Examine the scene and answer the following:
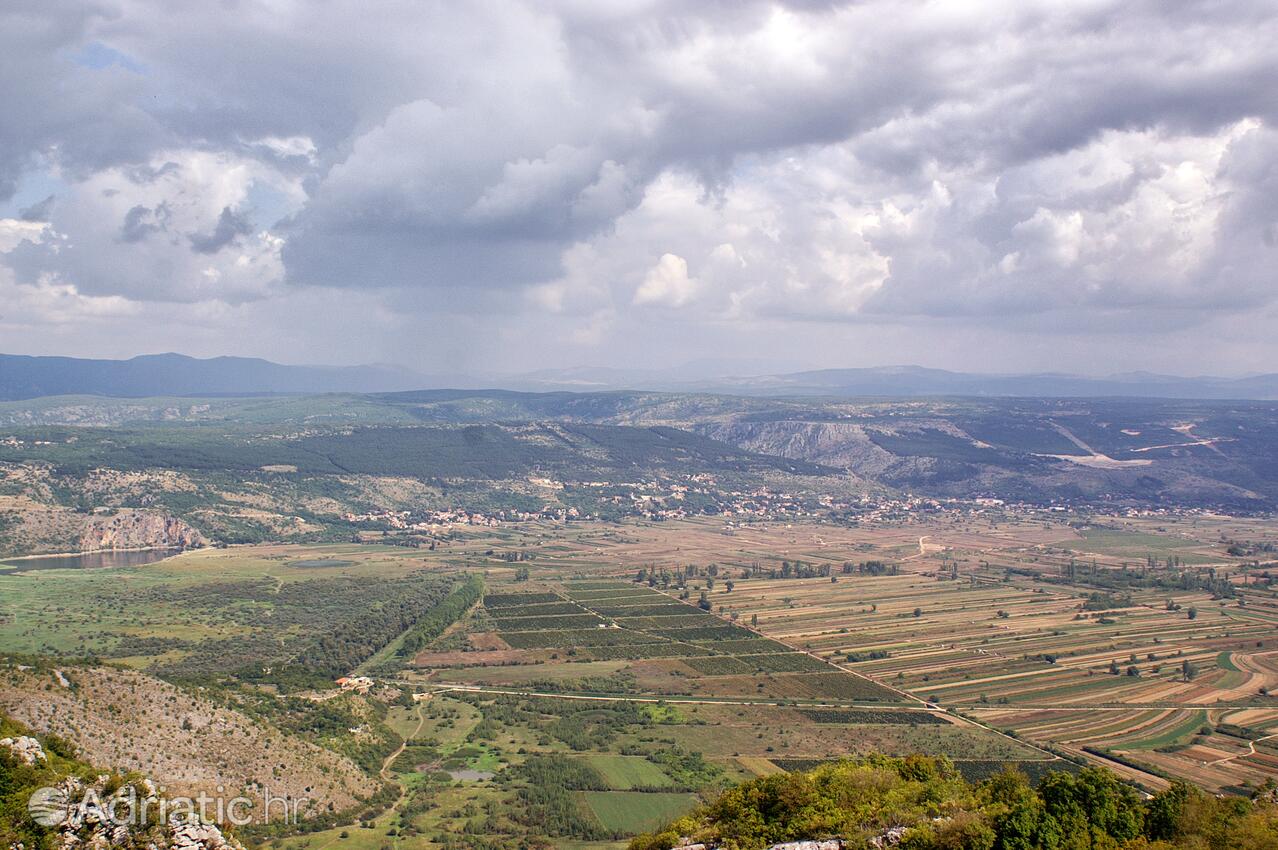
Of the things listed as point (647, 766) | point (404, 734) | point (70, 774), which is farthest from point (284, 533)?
point (70, 774)

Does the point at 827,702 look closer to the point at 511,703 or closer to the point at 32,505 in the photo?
the point at 511,703

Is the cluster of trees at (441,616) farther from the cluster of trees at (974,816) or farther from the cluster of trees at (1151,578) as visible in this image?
the cluster of trees at (1151,578)

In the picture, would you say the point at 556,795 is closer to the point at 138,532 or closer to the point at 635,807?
the point at 635,807

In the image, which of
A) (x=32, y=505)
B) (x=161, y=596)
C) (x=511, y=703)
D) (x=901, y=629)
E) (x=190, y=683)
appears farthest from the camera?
(x=32, y=505)

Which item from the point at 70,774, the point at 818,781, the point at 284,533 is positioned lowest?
the point at 284,533

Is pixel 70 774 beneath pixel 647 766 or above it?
above

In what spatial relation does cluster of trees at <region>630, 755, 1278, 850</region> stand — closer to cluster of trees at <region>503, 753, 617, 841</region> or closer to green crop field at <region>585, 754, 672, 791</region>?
cluster of trees at <region>503, 753, 617, 841</region>

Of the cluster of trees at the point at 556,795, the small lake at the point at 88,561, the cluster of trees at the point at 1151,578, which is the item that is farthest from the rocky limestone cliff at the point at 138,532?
the cluster of trees at the point at 1151,578

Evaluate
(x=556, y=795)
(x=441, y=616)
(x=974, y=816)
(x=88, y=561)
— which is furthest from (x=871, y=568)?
(x=974, y=816)
